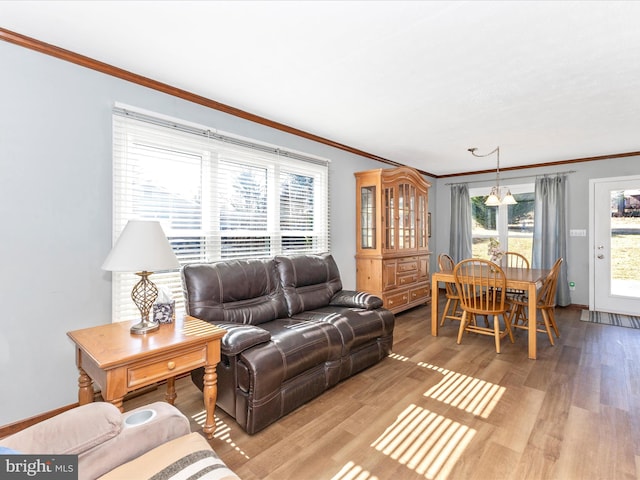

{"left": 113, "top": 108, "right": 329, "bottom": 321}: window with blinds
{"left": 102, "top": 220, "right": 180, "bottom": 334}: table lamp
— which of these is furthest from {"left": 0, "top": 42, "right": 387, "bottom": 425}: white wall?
{"left": 102, "top": 220, "right": 180, "bottom": 334}: table lamp

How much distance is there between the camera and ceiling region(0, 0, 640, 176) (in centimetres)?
171

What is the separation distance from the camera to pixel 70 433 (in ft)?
3.16

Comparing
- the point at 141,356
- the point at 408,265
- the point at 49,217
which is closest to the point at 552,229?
the point at 408,265

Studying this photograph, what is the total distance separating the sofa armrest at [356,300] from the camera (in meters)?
3.01

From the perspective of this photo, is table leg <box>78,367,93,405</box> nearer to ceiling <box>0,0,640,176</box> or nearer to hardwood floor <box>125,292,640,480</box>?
hardwood floor <box>125,292,640,480</box>

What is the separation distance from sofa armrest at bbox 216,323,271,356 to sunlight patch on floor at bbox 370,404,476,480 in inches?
36.6

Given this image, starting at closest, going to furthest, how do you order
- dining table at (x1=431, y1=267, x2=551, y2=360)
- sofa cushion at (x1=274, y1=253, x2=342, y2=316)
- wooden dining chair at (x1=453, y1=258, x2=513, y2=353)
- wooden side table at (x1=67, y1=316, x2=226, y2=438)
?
wooden side table at (x1=67, y1=316, x2=226, y2=438), sofa cushion at (x1=274, y1=253, x2=342, y2=316), dining table at (x1=431, y1=267, x2=551, y2=360), wooden dining chair at (x1=453, y1=258, x2=513, y2=353)

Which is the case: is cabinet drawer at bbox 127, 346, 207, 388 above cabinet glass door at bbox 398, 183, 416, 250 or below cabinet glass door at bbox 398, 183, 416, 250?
below

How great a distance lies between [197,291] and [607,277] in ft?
19.3

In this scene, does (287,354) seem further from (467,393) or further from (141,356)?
(467,393)

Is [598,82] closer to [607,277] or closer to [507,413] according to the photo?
[507,413]

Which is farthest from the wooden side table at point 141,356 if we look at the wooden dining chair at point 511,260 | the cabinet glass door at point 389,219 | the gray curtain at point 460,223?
the gray curtain at point 460,223

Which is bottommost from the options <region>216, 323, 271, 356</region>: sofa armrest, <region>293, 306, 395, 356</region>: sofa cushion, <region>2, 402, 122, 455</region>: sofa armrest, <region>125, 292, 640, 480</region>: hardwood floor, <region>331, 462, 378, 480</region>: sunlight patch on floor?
<region>331, 462, 378, 480</region>: sunlight patch on floor

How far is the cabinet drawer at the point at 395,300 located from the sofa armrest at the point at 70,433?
3594 mm
